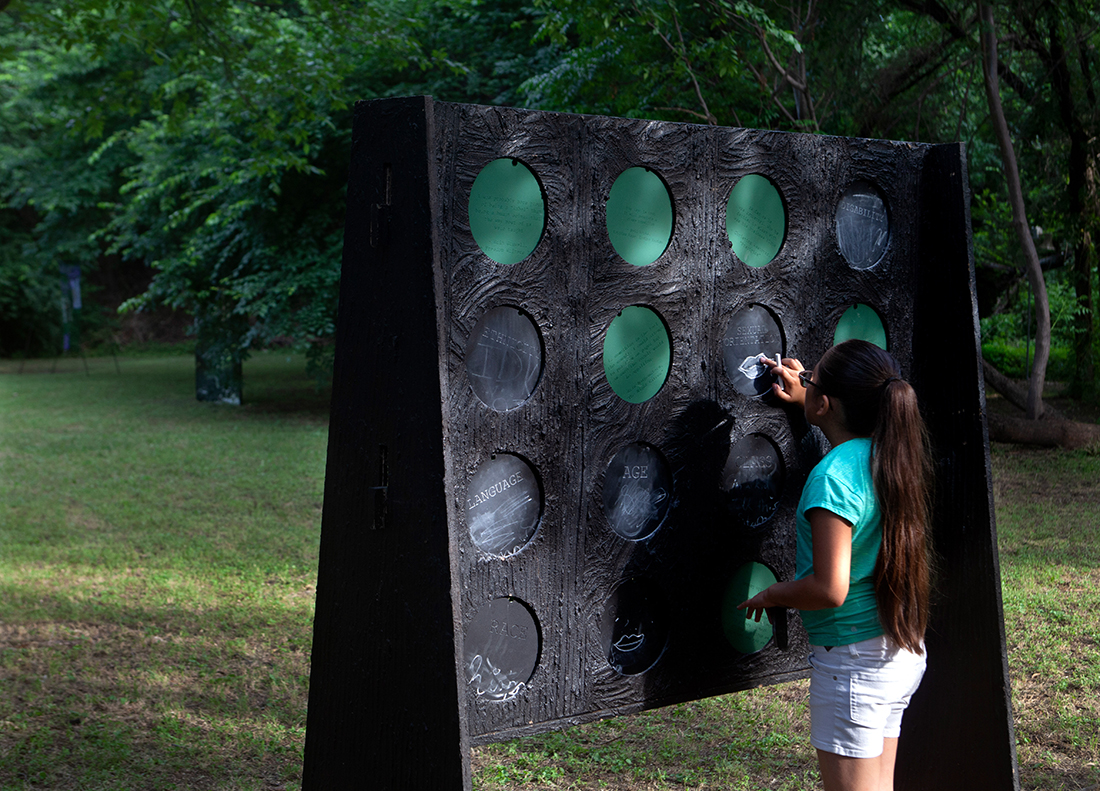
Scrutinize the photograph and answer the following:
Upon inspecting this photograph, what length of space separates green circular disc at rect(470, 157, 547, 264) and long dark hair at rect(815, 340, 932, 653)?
0.80 meters

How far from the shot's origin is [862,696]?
2064 millimetres

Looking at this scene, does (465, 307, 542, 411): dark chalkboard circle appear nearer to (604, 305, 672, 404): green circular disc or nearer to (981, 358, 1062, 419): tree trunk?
(604, 305, 672, 404): green circular disc

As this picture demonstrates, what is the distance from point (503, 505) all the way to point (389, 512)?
268mm

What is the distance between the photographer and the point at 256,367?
21406 mm

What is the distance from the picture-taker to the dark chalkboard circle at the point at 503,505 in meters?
2.03

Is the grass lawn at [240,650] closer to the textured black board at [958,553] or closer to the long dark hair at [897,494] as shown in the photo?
the textured black board at [958,553]

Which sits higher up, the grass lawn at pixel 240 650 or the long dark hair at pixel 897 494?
the long dark hair at pixel 897 494

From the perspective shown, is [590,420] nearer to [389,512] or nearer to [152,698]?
[389,512]

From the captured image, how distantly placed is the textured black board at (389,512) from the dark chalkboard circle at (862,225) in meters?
1.27

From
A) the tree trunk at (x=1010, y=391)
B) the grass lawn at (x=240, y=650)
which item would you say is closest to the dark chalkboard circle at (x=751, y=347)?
the grass lawn at (x=240, y=650)

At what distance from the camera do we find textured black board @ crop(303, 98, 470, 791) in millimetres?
1827

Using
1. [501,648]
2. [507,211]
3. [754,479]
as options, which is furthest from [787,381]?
[501,648]

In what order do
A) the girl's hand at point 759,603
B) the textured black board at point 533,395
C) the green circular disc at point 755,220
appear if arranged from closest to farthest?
the textured black board at point 533,395, the girl's hand at point 759,603, the green circular disc at point 755,220

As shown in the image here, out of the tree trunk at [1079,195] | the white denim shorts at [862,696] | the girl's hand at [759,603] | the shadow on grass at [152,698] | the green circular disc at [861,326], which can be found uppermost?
the tree trunk at [1079,195]
